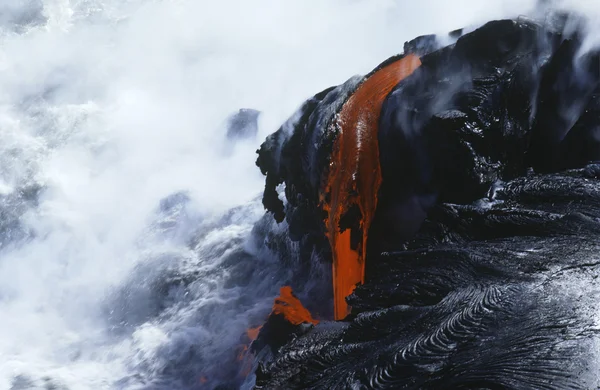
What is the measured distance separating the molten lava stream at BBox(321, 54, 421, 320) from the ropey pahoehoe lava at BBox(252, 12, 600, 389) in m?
0.03

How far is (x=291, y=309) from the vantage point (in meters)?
12.8

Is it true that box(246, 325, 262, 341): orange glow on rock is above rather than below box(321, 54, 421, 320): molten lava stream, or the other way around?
below

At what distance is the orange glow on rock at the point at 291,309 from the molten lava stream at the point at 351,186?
2.31 ft

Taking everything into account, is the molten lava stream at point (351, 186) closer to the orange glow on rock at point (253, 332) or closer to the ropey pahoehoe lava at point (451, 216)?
the ropey pahoehoe lava at point (451, 216)

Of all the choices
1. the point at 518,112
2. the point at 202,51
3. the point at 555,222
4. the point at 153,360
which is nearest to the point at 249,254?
the point at 153,360

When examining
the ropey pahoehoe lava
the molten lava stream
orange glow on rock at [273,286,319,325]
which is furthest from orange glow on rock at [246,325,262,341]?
the molten lava stream

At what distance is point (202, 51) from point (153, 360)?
2097cm

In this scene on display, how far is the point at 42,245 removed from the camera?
2152 centimetres

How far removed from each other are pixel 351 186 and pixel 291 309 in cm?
302

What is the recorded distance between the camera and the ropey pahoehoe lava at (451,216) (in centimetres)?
664

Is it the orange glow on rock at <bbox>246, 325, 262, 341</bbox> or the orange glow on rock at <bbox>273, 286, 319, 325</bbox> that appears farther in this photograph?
the orange glow on rock at <bbox>246, 325, 262, 341</bbox>

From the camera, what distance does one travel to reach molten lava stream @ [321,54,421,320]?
1207cm

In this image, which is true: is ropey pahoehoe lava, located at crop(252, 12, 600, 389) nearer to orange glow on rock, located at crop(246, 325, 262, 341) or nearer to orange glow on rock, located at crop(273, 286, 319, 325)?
orange glow on rock, located at crop(273, 286, 319, 325)

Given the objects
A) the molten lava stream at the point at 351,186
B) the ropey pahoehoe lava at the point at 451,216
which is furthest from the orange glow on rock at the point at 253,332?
the molten lava stream at the point at 351,186
